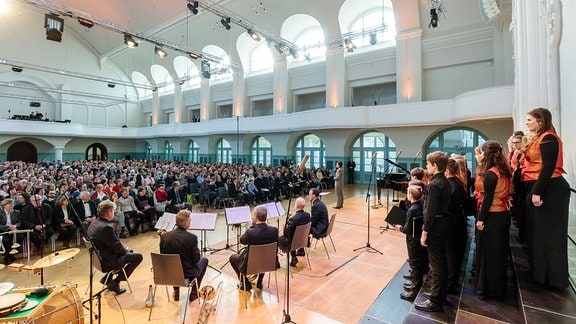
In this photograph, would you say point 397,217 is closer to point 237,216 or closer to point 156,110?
point 237,216

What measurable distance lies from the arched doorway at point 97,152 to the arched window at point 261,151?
15.8 meters

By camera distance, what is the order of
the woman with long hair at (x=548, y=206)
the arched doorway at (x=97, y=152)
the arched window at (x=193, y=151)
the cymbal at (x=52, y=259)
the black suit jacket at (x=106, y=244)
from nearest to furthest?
the woman with long hair at (x=548, y=206)
the cymbal at (x=52, y=259)
the black suit jacket at (x=106, y=244)
the arched window at (x=193, y=151)
the arched doorway at (x=97, y=152)

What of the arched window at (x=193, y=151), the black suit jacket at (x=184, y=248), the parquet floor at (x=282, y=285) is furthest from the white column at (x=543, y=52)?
the arched window at (x=193, y=151)

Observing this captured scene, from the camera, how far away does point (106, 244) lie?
3.48m

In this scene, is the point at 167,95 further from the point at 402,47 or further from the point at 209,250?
the point at 209,250

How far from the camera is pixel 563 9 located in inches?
111

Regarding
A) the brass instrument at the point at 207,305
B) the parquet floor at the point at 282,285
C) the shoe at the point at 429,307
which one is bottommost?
the parquet floor at the point at 282,285

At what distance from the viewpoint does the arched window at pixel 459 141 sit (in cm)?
1216

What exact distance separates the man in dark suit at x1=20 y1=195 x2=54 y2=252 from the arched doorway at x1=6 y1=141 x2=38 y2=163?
23.3m

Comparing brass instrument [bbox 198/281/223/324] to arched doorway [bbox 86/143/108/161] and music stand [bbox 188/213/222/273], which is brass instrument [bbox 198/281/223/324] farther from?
arched doorway [bbox 86/143/108/161]

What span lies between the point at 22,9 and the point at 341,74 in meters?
23.5

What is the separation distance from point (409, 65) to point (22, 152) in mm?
28756

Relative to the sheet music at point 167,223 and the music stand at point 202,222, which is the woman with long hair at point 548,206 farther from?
the sheet music at point 167,223

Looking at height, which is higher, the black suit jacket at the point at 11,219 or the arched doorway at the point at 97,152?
the arched doorway at the point at 97,152
